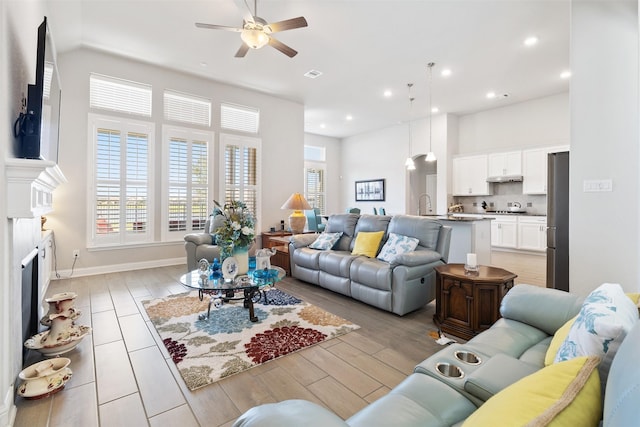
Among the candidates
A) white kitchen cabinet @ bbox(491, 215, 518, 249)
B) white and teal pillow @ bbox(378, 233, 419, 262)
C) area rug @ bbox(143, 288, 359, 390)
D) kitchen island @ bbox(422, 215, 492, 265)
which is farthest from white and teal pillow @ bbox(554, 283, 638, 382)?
white kitchen cabinet @ bbox(491, 215, 518, 249)

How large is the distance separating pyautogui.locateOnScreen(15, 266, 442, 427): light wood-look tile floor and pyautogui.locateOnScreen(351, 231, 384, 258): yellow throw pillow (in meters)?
0.80

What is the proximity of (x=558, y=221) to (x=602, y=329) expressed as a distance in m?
3.52

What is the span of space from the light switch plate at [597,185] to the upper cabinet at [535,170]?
406cm

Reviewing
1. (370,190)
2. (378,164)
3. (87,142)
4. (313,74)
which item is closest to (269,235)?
(313,74)

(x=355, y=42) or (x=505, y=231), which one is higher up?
(x=355, y=42)

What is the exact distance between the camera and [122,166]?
196 inches

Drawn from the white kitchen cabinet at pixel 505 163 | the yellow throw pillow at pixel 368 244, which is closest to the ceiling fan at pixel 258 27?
the yellow throw pillow at pixel 368 244

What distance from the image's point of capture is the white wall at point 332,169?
10547 millimetres

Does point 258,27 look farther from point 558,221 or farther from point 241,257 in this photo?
point 558,221

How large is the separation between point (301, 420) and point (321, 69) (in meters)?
5.60

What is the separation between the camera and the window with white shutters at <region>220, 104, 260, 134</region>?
612cm

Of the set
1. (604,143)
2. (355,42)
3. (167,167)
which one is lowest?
(604,143)

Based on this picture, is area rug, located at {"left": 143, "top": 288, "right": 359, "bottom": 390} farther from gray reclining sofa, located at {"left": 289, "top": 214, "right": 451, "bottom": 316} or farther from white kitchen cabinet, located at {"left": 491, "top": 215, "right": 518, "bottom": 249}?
white kitchen cabinet, located at {"left": 491, "top": 215, "right": 518, "bottom": 249}

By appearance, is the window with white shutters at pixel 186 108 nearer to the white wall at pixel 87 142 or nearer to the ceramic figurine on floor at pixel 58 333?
the white wall at pixel 87 142
